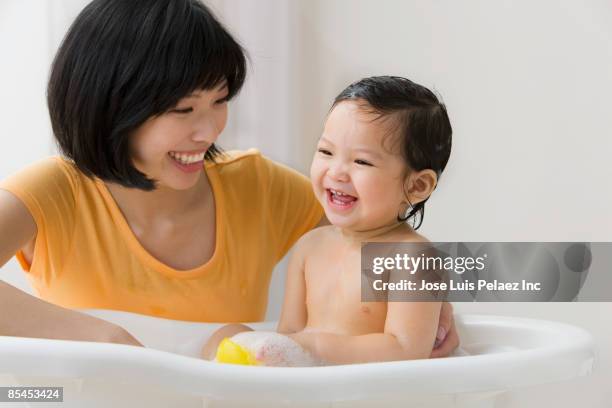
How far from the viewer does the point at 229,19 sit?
6.36ft

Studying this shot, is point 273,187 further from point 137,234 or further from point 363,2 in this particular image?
point 363,2

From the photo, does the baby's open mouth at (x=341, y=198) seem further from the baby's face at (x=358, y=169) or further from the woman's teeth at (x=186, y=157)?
the woman's teeth at (x=186, y=157)

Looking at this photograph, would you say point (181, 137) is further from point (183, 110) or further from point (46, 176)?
point (46, 176)

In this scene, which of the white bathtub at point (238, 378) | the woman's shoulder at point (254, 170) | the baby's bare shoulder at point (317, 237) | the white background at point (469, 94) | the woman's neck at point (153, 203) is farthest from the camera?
the white background at point (469, 94)

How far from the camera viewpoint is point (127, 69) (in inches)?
44.3

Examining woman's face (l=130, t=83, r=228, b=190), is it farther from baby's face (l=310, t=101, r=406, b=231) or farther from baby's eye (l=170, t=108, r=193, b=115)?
baby's face (l=310, t=101, r=406, b=231)

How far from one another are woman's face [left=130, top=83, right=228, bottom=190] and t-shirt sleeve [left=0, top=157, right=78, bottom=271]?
5.2 inches

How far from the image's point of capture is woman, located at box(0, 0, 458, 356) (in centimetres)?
113

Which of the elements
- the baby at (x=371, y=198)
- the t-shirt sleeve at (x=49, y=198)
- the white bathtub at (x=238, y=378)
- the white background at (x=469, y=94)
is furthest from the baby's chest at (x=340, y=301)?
the white background at (x=469, y=94)

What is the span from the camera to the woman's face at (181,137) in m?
1.15

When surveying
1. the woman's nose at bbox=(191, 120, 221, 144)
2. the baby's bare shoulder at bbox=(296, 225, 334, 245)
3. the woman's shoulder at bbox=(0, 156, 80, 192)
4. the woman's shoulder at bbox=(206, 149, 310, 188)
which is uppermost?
the woman's nose at bbox=(191, 120, 221, 144)

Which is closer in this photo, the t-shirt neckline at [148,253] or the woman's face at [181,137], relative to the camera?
the woman's face at [181,137]

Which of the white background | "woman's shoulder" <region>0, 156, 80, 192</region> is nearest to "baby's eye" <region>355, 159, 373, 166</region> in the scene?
"woman's shoulder" <region>0, 156, 80, 192</region>

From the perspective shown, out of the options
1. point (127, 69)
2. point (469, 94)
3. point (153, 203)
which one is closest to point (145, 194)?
point (153, 203)
